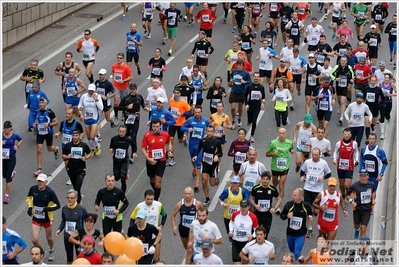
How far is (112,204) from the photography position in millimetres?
15289

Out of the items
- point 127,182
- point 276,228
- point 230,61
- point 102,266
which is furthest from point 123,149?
point 230,61

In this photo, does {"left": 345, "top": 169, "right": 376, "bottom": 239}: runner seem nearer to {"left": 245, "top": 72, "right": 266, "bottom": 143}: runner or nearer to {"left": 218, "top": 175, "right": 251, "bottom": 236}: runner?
{"left": 218, "top": 175, "right": 251, "bottom": 236}: runner

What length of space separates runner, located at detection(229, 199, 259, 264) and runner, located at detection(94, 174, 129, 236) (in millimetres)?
2010

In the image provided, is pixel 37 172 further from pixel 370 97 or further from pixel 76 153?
pixel 370 97

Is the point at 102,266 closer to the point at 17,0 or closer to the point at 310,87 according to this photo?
the point at 310,87

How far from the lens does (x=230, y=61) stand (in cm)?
2283

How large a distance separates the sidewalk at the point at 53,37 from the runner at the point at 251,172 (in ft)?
34.2

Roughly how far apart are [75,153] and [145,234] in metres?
3.46

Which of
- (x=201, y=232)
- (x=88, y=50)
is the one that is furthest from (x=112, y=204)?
(x=88, y=50)

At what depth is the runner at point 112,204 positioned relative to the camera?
15.3 metres

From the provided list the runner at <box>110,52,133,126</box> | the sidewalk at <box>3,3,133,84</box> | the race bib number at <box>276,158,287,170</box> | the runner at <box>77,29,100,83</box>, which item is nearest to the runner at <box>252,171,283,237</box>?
the race bib number at <box>276,158,287,170</box>

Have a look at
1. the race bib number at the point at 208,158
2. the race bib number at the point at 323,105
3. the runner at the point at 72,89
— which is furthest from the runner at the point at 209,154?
the runner at the point at 72,89

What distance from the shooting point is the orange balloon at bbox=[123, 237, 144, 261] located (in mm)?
12930

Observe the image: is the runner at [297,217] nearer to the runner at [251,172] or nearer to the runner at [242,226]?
the runner at [242,226]
